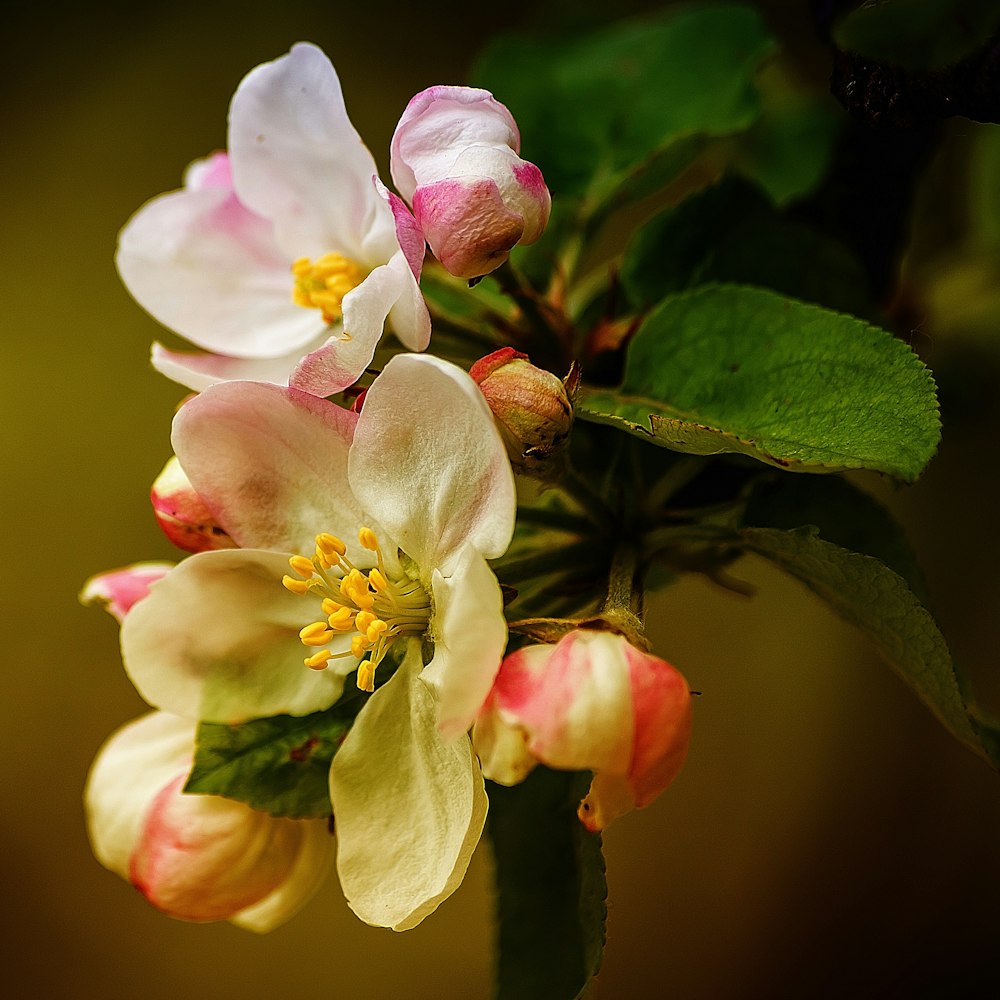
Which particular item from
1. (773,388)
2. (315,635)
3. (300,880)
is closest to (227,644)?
(315,635)

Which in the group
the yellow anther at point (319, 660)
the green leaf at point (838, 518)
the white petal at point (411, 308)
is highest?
the white petal at point (411, 308)

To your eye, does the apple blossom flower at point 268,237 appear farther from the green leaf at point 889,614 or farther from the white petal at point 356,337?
the green leaf at point 889,614

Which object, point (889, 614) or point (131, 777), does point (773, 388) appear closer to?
point (889, 614)

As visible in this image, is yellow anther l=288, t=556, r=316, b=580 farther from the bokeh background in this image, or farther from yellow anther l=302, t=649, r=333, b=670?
the bokeh background

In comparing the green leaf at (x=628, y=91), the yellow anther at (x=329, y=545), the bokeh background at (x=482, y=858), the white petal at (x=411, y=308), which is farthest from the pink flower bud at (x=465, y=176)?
the bokeh background at (x=482, y=858)

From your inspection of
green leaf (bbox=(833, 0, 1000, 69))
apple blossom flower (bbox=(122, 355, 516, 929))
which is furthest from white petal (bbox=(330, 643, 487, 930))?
green leaf (bbox=(833, 0, 1000, 69))

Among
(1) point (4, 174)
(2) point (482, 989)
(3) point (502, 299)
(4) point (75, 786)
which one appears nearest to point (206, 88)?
(1) point (4, 174)
